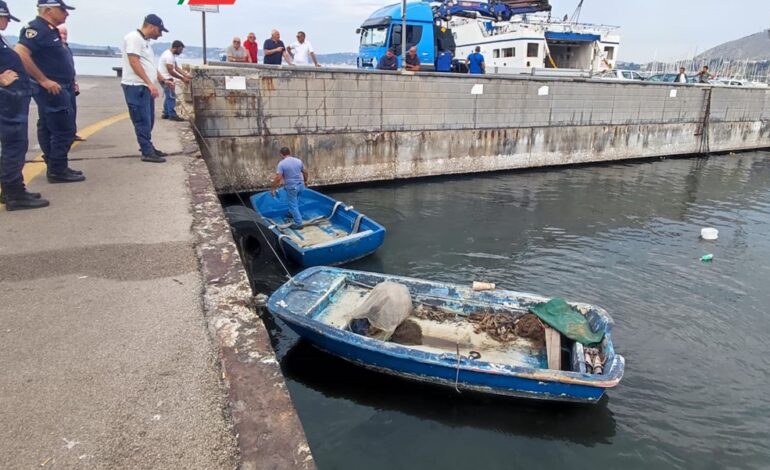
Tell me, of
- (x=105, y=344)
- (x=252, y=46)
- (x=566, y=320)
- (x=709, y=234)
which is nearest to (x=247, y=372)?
(x=105, y=344)

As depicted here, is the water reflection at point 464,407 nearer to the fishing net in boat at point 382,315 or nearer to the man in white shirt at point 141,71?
the fishing net in boat at point 382,315

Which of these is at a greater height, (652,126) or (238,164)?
(652,126)

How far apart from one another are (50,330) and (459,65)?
17.1 meters

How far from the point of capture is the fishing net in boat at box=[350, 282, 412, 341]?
208 inches

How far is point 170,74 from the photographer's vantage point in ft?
35.9

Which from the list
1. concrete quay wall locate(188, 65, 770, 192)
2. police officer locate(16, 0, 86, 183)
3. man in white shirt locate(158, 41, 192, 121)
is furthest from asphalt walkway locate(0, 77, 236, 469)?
concrete quay wall locate(188, 65, 770, 192)

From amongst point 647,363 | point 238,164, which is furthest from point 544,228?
point 238,164

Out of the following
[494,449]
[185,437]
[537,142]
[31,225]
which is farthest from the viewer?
[537,142]

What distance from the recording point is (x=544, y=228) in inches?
425

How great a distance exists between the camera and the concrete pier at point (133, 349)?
7.43 ft

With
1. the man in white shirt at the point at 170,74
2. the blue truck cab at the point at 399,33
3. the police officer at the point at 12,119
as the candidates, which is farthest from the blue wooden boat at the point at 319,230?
the blue truck cab at the point at 399,33

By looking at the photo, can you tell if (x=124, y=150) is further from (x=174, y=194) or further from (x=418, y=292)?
(x=418, y=292)

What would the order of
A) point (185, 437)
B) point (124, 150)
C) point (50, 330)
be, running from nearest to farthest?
point (185, 437)
point (50, 330)
point (124, 150)

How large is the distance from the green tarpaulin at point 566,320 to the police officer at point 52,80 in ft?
20.1
